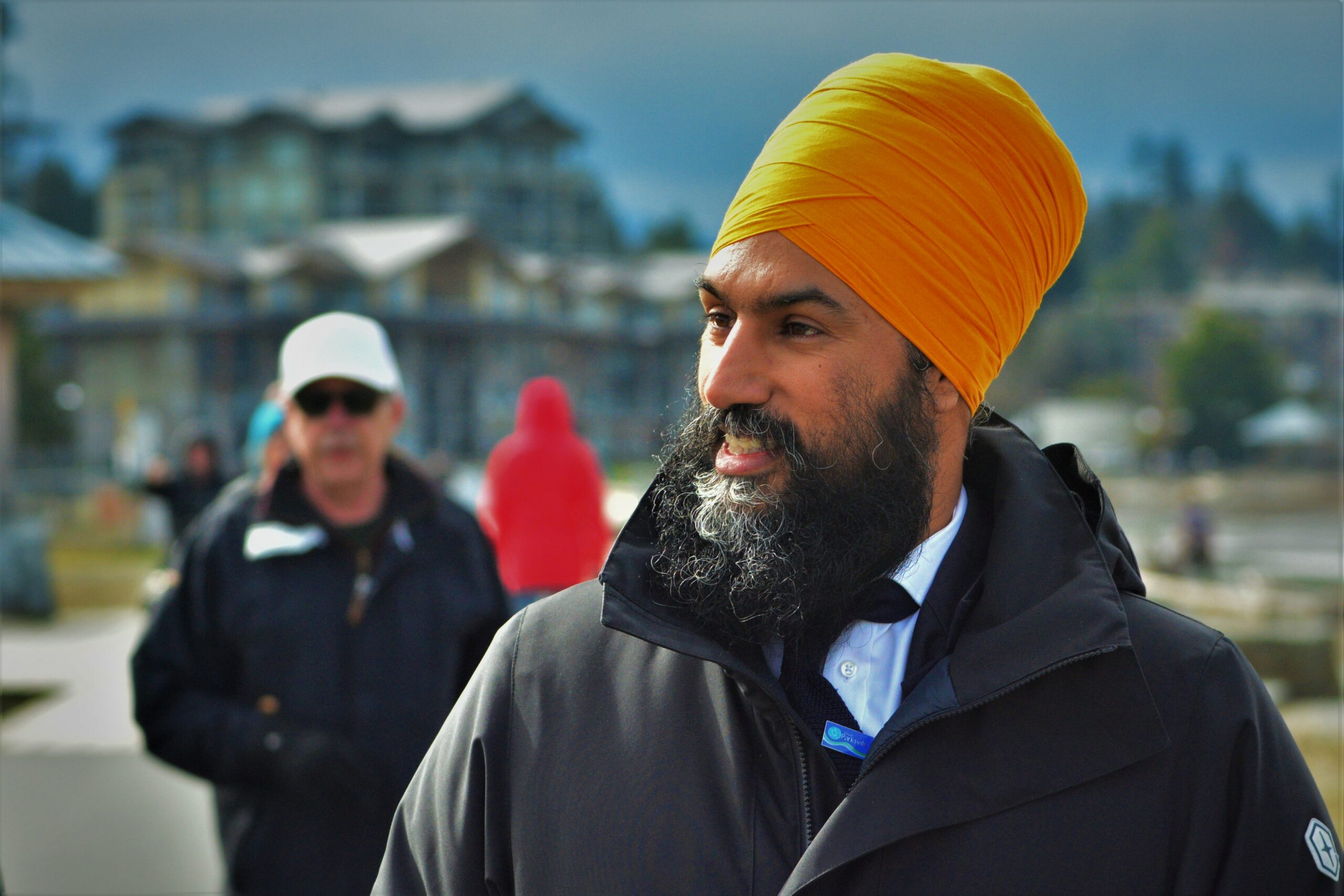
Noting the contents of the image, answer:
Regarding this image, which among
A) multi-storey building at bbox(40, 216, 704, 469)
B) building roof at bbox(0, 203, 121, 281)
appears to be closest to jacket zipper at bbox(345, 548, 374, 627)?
building roof at bbox(0, 203, 121, 281)

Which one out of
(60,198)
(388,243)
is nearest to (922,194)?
(388,243)

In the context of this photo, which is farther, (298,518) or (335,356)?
(335,356)

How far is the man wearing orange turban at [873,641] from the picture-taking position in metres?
1.42

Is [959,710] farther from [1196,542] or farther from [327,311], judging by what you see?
[327,311]

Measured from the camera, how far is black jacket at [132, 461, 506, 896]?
3057mm

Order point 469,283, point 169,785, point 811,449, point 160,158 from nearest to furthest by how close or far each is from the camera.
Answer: point 811,449, point 169,785, point 469,283, point 160,158

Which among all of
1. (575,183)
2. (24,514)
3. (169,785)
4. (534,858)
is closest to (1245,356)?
(575,183)

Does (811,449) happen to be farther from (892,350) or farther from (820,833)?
(820,833)

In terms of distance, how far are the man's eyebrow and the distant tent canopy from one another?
177 feet

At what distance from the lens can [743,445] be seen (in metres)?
1.65

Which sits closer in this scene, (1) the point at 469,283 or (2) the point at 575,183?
(1) the point at 469,283

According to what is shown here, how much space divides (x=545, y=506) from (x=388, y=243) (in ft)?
131

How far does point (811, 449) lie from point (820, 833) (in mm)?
496

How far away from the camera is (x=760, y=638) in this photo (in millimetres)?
1583
